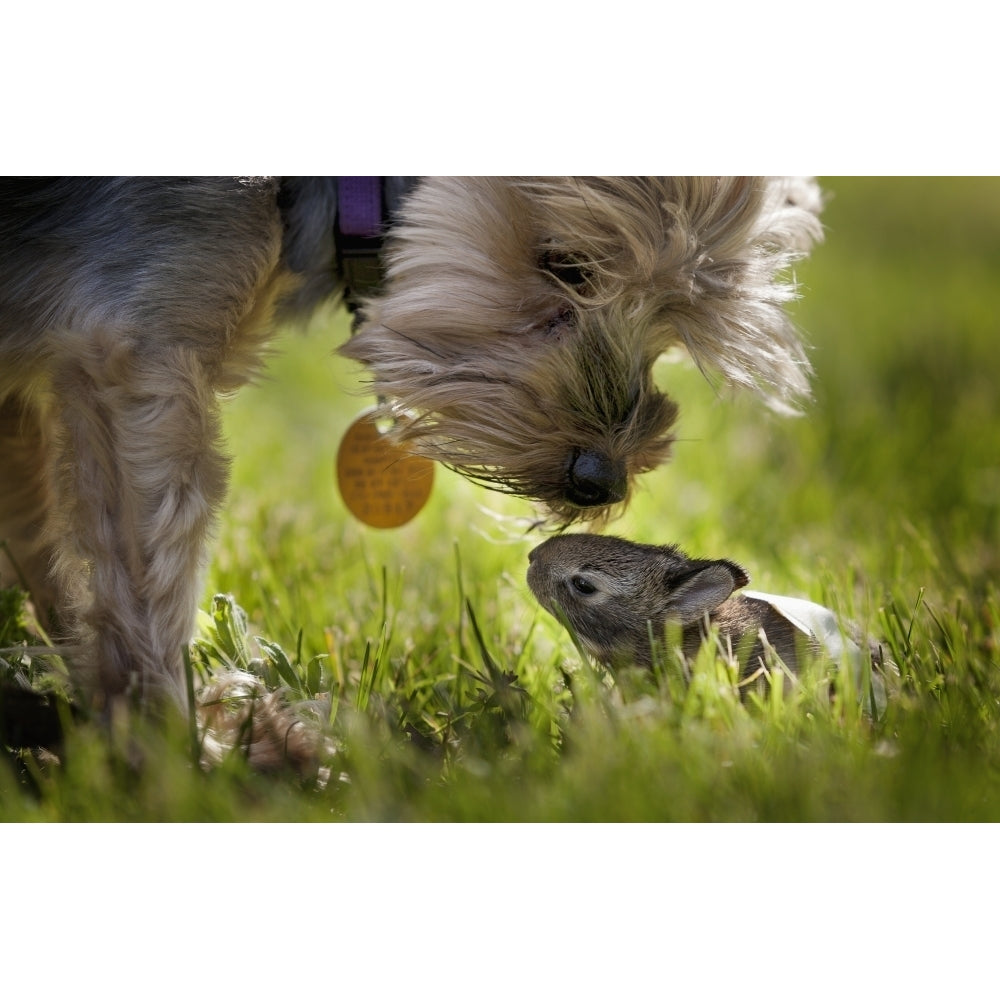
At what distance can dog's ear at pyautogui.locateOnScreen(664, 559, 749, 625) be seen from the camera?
2.80m

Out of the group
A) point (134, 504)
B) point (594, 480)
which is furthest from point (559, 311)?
point (134, 504)

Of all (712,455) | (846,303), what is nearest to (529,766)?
(712,455)

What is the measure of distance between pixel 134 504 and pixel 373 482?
0.88 meters

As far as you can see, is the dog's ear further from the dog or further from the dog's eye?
the dog's eye

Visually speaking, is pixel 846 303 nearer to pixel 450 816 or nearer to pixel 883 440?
pixel 883 440

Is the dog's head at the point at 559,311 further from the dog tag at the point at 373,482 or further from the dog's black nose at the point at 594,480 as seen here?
the dog tag at the point at 373,482

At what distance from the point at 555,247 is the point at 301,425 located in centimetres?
308

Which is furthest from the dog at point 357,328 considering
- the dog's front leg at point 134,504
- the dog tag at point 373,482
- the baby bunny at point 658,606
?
the dog tag at point 373,482

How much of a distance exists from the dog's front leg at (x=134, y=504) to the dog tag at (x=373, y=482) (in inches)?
29.1

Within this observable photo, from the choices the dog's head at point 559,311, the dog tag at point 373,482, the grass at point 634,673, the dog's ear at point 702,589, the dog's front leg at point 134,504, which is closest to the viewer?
the grass at point 634,673

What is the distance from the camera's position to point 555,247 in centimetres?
292

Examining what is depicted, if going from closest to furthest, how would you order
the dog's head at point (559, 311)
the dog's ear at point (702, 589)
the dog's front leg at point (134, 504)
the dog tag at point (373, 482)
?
the dog's front leg at point (134, 504), the dog's ear at point (702, 589), the dog's head at point (559, 311), the dog tag at point (373, 482)

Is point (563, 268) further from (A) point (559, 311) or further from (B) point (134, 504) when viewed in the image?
(B) point (134, 504)

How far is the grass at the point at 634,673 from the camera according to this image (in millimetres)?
2332
